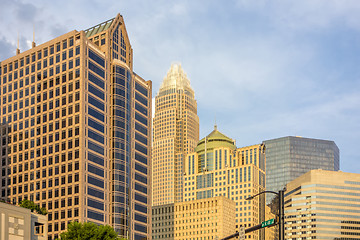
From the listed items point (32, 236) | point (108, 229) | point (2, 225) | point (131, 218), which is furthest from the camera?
point (131, 218)

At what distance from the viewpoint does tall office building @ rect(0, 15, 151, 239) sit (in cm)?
17350

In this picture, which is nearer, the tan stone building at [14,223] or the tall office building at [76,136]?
the tan stone building at [14,223]

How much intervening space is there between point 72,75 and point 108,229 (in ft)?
227

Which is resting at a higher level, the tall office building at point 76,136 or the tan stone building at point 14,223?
the tall office building at point 76,136

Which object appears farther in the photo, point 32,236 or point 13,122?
point 13,122

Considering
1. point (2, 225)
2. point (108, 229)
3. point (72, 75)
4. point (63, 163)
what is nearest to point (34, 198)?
point (63, 163)

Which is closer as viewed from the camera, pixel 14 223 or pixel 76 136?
pixel 14 223

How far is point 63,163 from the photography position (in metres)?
177

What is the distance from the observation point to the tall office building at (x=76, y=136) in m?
174

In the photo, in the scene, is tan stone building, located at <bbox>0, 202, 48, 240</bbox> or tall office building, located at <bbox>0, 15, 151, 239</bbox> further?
tall office building, located at <bbox>0, 15, 151, 239</bbox>

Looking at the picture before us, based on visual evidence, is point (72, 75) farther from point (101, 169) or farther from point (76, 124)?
point (101, 169)

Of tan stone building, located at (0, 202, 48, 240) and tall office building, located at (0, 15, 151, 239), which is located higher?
tall office building, located at (0, 15, 151, 239)

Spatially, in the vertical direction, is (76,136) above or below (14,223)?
above

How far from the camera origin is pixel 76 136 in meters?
175
